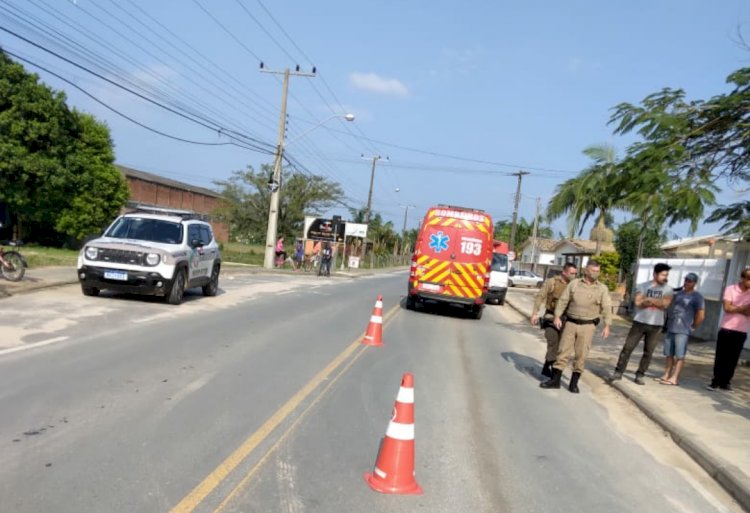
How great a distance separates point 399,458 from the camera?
15.6 feet

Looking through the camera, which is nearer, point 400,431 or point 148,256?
point 400,431

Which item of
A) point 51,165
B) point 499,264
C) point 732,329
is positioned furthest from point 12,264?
point 499,264

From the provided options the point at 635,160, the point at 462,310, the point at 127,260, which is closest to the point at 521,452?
the point at 635,160

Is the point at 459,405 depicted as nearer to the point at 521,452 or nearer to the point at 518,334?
the point at 521,452

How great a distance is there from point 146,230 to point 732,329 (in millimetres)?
11303

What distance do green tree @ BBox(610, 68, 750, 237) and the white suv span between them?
8.90m

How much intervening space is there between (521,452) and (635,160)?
7160mm

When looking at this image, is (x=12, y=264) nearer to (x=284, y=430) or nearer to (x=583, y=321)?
(x=284, y=430)

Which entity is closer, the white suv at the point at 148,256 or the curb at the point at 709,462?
the curb at the point at 709,462

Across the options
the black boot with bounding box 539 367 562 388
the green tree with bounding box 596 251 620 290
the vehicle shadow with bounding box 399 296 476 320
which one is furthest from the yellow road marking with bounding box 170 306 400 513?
the green tree with bounding box 596 251 620 290

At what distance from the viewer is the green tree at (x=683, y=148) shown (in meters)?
10.6

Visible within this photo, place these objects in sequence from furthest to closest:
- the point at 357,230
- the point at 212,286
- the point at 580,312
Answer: the point at 357,230, the point at 212,286, the point at 580,312

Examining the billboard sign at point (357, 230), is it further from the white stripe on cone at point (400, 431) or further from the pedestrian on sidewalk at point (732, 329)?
the white stripe on cone at point (400, 431)

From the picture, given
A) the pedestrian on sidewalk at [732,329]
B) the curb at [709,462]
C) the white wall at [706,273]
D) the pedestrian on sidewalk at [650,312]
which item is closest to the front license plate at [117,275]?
the pedestrian on sidewalk at [650,312]
